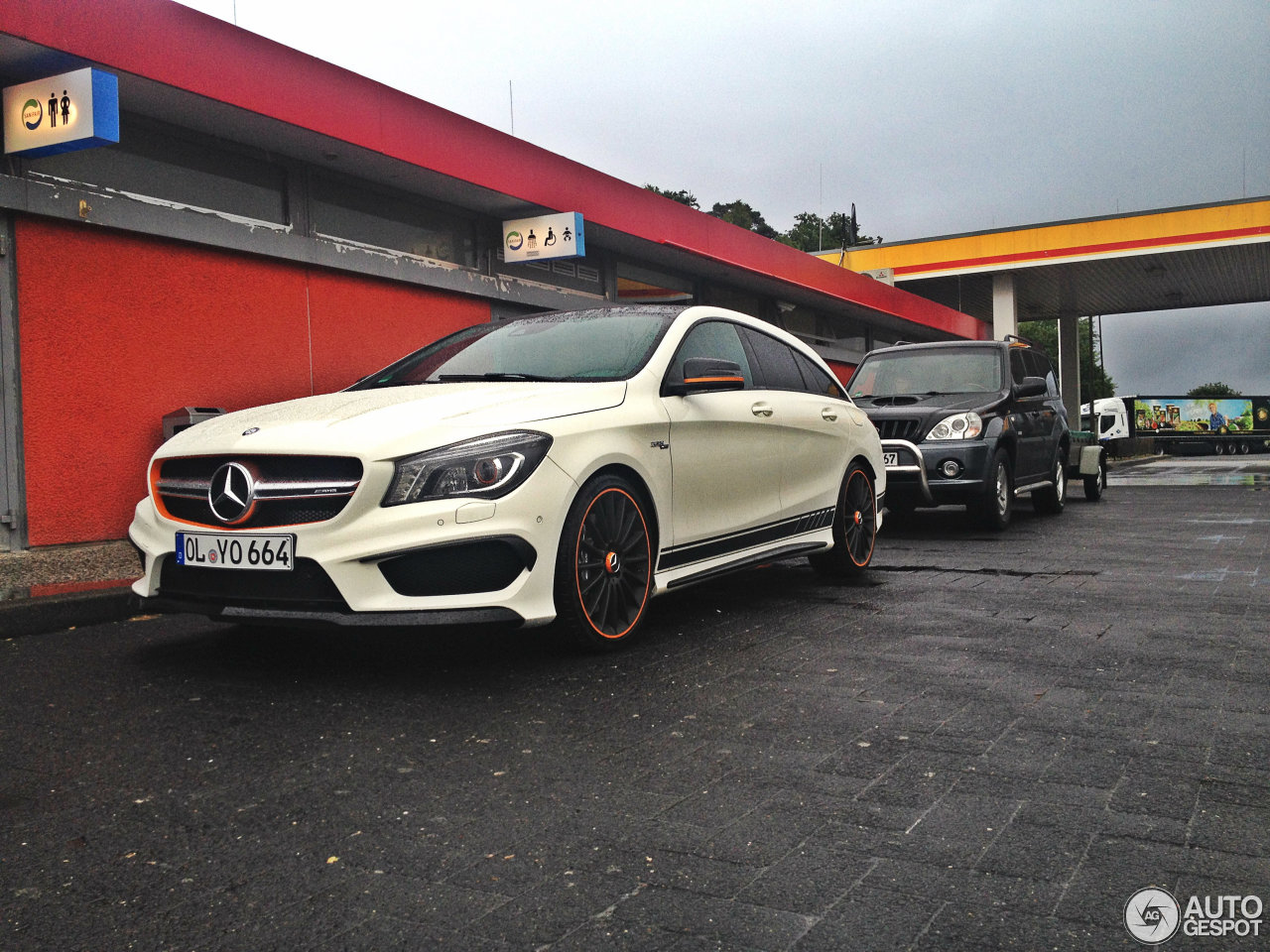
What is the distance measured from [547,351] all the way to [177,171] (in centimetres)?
661

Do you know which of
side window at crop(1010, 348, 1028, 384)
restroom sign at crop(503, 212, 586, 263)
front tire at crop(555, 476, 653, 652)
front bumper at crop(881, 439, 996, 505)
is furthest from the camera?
restroom sign at crop(503, 212, 586, 263)

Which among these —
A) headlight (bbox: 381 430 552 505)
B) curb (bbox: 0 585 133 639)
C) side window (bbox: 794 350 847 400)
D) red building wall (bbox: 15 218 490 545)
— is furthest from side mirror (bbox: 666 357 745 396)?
red building wall (bbox: 15 218 490 545)

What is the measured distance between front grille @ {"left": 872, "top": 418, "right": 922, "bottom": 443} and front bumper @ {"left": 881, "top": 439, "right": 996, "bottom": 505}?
6.7 inches

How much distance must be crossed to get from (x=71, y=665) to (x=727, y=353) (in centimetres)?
354

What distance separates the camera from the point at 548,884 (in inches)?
94.8

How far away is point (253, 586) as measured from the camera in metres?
4.07

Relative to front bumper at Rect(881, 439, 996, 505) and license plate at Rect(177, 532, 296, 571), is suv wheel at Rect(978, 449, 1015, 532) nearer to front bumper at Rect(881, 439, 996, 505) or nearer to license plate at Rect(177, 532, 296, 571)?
front bumper at Rect(881, 439, 996, 505)

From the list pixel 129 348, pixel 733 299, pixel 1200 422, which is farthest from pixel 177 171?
pixel 1200 422

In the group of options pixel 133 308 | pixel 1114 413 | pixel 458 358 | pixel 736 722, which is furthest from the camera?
pixel 1114 413

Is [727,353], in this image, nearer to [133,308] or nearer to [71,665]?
[71,665]

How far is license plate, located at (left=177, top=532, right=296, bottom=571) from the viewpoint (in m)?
4.00

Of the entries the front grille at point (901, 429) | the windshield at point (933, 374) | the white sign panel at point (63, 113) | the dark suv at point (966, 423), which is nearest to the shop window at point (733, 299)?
the dark suv at point (966, 423)

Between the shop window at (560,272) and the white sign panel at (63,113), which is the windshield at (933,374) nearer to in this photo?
the shop window at (560,272)

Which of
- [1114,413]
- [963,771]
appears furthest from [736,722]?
[1114,413]
